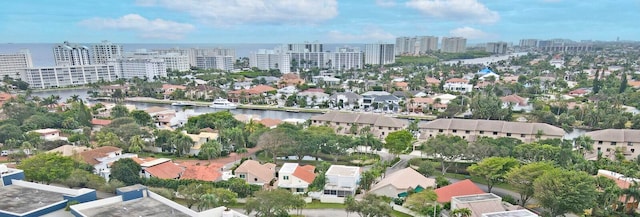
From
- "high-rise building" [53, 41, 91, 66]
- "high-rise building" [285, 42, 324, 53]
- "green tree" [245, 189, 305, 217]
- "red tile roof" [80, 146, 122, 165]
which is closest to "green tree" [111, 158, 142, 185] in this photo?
"red tile roof" [80, 146, 122, 165]

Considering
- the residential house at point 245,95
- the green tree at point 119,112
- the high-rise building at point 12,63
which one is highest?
the high-rise building at point 12,63

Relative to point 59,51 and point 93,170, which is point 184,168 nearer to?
point 93,170

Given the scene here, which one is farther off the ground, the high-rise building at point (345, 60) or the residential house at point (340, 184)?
the high-rise building at point (345, 60)

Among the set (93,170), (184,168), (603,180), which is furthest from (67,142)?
(603,180)

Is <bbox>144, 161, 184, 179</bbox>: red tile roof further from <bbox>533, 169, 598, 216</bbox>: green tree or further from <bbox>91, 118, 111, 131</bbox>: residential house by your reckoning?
<bbox>533, 169, 598, 216</bbox>: green tree

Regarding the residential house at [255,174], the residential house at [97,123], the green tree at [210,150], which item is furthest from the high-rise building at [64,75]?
the residential house at [255,174]

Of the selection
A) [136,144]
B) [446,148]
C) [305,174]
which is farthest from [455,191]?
[136,144]

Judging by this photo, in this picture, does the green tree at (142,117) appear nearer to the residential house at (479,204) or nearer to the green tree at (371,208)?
the green tree at (371,208)
